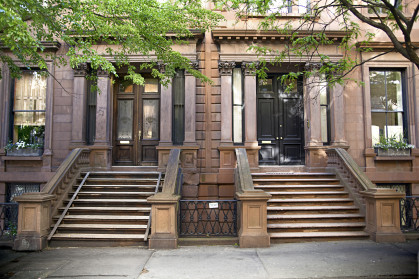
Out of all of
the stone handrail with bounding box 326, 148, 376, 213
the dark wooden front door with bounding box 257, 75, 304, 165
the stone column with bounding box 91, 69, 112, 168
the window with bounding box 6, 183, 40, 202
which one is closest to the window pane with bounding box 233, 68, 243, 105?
the dark wooden front door with bounding box 257, 75, 304, 165

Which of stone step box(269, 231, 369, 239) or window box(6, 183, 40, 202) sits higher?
window box(6, 183, 40, 202)

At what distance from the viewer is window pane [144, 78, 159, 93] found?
11562 millimetres

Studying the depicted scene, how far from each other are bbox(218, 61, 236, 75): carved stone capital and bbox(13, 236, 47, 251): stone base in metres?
7.58

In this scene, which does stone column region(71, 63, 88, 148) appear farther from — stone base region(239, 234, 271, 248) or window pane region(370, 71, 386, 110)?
window pane region(370, 71, 386, 110)

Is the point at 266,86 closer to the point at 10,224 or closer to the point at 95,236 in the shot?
the point at 95,236

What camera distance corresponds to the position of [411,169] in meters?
10.6

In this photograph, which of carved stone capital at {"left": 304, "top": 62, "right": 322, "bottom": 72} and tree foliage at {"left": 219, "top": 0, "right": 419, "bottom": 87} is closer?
tree foliage at {"left": 219, "top": 0, "right": 419, "bottom": 87}

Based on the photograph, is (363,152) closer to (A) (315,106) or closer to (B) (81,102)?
(A) (315,106)

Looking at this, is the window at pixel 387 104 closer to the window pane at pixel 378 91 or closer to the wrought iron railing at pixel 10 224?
the window pane at pixel 378 91

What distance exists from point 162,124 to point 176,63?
8.65ft

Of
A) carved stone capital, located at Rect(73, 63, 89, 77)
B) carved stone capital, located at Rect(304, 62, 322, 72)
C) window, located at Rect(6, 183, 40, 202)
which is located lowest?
window, located at Rect(6, 183, 40, 202)

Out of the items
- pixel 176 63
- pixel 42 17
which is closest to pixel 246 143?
pixel 176 63

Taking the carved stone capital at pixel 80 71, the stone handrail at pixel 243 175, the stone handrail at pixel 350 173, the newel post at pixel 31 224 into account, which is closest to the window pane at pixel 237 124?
the stone handrail at pixel 243 175

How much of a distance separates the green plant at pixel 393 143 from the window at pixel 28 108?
12.5 metres
